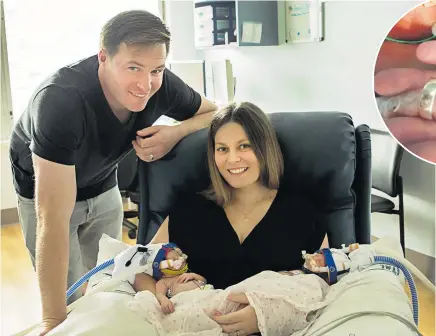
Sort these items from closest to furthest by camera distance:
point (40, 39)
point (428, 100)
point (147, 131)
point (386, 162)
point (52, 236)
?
point (52, 236) → point (147, 131) → point (428, 100) → point (386, 162) → point (40, 39)

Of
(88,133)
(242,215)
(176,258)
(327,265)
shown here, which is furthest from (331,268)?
(88,133)

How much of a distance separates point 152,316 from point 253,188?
504mm

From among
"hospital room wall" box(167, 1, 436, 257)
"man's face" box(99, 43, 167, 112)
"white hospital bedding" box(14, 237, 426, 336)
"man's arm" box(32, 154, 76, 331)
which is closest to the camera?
"white hospital bedding" box(14, 237, 426, 336)

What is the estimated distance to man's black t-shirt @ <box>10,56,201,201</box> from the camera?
137cm

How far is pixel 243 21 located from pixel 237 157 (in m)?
2.10

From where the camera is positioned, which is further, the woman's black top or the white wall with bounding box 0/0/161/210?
the white wall with bounding box 0/0/161/210

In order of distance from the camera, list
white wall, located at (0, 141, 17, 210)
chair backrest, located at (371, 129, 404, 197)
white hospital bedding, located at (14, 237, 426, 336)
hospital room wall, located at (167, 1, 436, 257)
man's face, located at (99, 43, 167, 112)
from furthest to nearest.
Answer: white wall, located at (0, 141, 17, 210)
hospital room wall, located at (167, 1, 436, 257)
chair backrest, located at (371, 129, 404, 197)
man's face, located at (99, 43, 167, 112)
white hospital bedding, located at (14, 237, 426, 336)

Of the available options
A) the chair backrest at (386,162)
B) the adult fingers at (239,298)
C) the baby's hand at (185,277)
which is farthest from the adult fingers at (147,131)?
the chair backrest at (386,162)

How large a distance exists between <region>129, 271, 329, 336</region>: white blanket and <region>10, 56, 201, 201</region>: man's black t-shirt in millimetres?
447

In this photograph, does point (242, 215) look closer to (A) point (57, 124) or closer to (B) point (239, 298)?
(B) point (239, 298)

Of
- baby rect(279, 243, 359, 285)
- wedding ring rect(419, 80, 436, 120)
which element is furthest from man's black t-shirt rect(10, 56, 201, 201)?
wedding ring rect(419, 80, 436, 120)

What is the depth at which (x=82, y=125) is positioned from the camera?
1438mm

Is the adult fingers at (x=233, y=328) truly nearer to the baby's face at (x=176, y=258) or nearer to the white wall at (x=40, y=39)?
the baby's face at (x=176, y=258)

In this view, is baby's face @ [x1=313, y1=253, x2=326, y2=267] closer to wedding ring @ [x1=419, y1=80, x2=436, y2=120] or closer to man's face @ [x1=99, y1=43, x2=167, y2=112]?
man's face @ [x1=99, y1=43, x2=167, y2=112]
